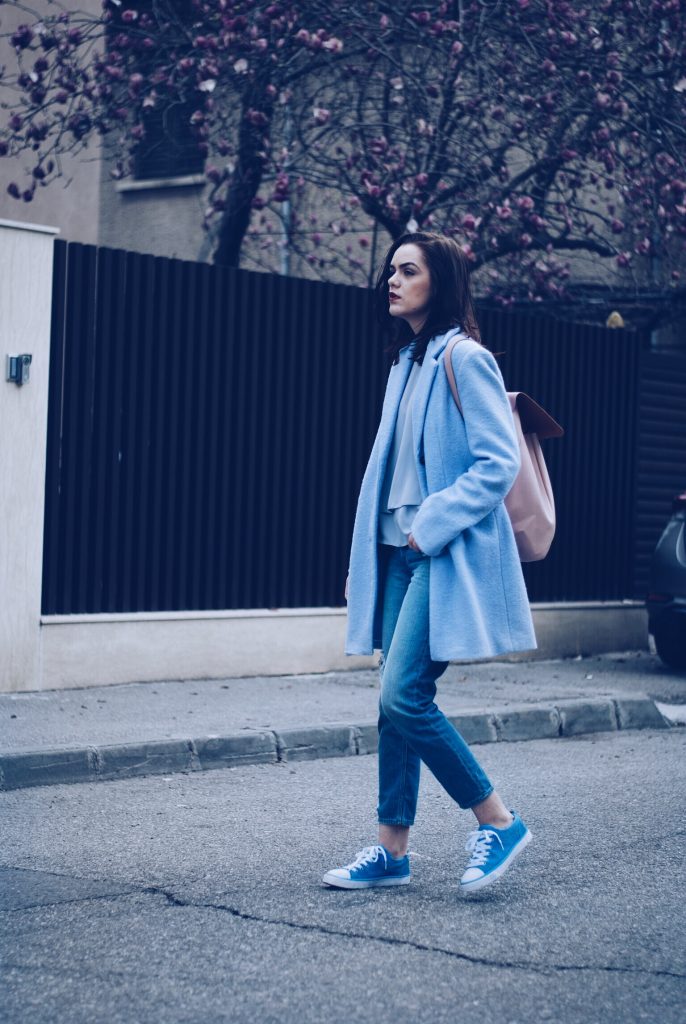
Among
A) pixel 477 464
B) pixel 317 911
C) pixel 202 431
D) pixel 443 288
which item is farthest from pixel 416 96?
pixel 317 911

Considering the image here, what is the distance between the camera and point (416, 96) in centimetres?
1303

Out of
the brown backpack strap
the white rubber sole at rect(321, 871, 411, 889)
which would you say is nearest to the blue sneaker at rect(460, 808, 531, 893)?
the white rubber sole at rect(321, 871, 411, 889)

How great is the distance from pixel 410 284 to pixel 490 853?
5.78 feet

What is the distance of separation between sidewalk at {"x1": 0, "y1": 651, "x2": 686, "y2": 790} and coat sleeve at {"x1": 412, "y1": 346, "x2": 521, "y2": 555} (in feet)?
9.70

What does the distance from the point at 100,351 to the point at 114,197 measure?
10121 millimetres

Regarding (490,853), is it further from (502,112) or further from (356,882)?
(502,112)

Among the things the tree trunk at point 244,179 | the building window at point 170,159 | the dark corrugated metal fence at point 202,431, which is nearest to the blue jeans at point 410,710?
the dark corrugated metal fence at point 202,431

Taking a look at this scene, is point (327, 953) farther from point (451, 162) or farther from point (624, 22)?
point (624, 22)

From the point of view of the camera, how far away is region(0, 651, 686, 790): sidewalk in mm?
7133

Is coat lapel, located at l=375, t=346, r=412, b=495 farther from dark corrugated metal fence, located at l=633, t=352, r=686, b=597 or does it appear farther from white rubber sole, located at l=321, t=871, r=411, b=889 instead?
dark corrugated metal fence, located at l=633, t=352, r=686, b=597

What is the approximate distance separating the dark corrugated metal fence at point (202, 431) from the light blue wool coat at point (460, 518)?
470cm

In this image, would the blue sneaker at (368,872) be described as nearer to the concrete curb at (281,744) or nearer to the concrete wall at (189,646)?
the concrete curb at (281,744)

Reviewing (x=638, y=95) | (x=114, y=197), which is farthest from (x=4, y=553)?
(x=114, y=197)

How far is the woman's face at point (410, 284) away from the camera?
15.9 feet
